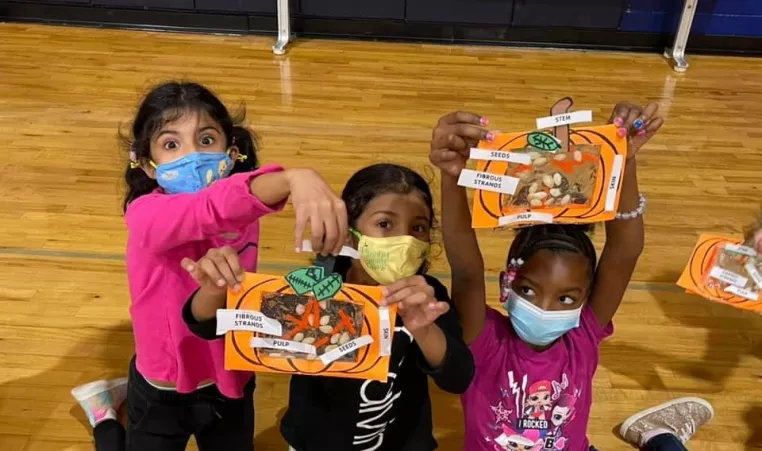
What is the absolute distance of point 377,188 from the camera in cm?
135

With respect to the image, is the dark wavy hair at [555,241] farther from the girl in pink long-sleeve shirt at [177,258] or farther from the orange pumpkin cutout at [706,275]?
the girl in pink long-sleeve shirt at [177,258]

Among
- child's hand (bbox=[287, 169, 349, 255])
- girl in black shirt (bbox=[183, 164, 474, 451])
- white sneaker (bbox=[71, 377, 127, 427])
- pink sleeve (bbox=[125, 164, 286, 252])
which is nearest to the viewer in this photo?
child's hand (bbox=[287, 169, 349, 255])

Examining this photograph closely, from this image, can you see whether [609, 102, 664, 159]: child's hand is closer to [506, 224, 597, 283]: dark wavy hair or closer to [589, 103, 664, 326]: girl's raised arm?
[589, 103, 664, 326]: girl's raised arm

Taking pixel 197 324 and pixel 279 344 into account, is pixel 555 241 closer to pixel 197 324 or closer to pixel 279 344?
pixel 279 344

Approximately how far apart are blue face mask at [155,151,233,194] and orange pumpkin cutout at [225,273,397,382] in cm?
34

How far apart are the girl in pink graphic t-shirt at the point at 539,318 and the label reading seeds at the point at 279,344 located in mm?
371

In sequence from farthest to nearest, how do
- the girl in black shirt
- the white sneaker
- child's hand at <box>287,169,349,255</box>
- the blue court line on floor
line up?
the blue court line on floor, the white sneaker, the girl in black shirt, child's hand at <box>287,169,349,255</box>

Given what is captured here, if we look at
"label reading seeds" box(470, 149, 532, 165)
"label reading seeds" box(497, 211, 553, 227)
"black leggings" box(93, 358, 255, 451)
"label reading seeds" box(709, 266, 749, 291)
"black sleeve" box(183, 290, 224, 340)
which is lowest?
"black leggings" box(93, 358, 255, 451)

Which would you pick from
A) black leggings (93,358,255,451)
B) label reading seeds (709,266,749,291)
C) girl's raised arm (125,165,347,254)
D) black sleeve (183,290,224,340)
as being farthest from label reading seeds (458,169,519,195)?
black leggings (93,358,255,451)

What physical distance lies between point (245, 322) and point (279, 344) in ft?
0.23

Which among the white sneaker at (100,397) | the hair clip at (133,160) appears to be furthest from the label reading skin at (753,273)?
the white sneaker at (100,397)

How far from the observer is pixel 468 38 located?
4.52 meters

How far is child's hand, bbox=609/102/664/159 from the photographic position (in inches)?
47.5

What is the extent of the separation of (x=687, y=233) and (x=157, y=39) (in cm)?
330
